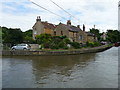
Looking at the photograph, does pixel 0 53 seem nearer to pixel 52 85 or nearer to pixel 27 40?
pixel 27 40

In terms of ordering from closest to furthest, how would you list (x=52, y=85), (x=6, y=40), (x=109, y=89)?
1. (x=109, y=89)
2. (x=52, y=85)
3. (x=6, y=40)

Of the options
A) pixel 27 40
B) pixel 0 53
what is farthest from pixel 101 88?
pixel 27 40

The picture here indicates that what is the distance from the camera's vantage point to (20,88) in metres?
7.95

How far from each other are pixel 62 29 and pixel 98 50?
46.0 ft

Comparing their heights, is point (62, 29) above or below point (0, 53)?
above

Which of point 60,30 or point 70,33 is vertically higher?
point 60,30

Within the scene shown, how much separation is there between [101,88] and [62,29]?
4002 cm

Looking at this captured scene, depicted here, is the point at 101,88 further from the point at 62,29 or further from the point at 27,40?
the point at 62,29

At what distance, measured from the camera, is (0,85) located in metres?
8.54

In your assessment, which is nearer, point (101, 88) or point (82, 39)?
point (101, 88)

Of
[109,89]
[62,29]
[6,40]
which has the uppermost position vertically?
[62,29]

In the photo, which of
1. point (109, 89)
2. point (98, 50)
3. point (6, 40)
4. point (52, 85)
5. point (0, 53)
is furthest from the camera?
point (98, 50)

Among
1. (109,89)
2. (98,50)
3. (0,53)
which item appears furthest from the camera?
(98,50)

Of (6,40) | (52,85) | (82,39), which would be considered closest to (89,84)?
(52,85)
